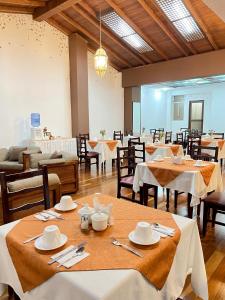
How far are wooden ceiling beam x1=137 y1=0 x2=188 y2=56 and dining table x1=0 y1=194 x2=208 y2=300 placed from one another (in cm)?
566

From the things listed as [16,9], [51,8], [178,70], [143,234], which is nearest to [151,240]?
[143,234]

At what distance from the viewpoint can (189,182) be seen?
2814 millimetres

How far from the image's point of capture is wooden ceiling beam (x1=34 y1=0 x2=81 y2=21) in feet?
18.0

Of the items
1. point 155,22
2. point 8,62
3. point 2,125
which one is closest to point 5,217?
point 2,125

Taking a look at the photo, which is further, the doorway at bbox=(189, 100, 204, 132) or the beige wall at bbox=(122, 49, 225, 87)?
the doorway at bbox=(189, 100, 204, 132)

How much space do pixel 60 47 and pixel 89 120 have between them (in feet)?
8.51

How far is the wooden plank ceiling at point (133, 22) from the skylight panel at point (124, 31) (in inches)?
7.1

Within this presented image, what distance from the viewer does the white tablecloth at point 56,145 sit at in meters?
6.62

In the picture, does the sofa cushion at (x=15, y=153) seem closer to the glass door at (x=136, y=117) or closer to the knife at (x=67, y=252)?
the knife at (x=67, y=252)

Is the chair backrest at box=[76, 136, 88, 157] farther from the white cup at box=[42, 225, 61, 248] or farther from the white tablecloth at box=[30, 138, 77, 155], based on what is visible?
the white cup at box=[42, 225, 61, 248]

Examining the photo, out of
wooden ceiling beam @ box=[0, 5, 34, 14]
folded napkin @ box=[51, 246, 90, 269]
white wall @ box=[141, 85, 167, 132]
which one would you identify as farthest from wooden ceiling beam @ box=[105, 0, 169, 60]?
folded napkin @ box=[51, 246, 90, 269]

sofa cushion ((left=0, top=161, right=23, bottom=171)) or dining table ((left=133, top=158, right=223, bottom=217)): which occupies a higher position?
dining table ((left=133, top=158, right=223, bottom=217))

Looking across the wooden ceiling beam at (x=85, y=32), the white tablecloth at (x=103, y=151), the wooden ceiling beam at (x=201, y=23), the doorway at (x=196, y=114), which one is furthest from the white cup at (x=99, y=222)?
the doorway at (x=196, y=114)

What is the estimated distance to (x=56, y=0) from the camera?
5.70m
